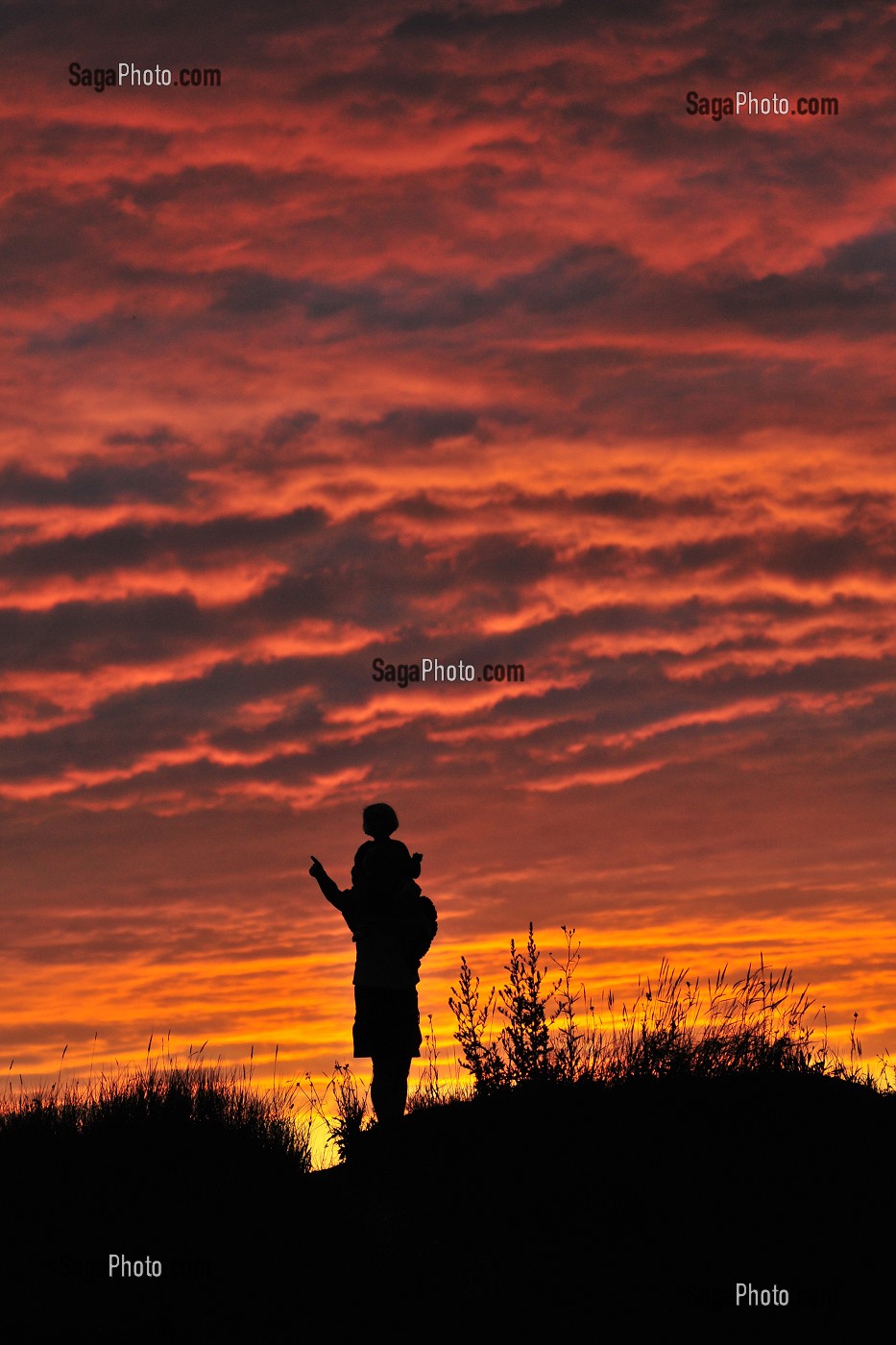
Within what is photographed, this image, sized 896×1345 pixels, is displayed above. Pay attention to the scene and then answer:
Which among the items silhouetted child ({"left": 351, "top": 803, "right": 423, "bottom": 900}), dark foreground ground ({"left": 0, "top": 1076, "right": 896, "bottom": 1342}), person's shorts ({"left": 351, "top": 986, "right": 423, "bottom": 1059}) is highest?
silhouetted child ({"left": 351, "top": 803, "right": 423, "bottom": 900})

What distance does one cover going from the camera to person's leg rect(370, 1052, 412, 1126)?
13281mm

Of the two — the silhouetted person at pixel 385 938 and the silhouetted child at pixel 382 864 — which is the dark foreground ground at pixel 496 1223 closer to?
the silhouetted person at pixel 385 938

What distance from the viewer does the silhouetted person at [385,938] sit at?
518 inches

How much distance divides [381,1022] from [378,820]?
1.69 metres

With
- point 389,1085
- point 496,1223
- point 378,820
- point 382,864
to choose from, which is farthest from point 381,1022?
point 496,1223

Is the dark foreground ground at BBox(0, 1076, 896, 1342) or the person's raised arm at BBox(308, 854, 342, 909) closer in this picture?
the dark foreground ground at BBox(0, 1076, 896, 1342)

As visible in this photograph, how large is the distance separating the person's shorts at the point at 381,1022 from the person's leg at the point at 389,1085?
0.07 metres

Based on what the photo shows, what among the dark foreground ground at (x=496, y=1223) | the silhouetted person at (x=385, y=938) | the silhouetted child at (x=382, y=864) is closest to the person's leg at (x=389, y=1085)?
the silhouetted person at (x=385, y=938)

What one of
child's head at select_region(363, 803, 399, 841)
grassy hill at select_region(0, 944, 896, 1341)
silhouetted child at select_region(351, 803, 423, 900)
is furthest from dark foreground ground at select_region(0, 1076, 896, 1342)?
child's head at select_region(363, 803, 399, 841)

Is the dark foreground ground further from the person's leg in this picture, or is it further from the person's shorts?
the person's shorts

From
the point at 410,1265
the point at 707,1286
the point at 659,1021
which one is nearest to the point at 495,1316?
the point at 410,1265

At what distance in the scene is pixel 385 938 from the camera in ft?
43.2

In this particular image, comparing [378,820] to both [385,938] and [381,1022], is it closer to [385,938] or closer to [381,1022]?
[385,938]

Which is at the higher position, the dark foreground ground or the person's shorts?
the person's shorts
